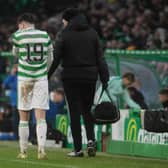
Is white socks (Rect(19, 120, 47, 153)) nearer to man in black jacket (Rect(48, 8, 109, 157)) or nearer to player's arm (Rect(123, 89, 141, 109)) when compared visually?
man in black jacket (Rect(48, 8, 109, 157))

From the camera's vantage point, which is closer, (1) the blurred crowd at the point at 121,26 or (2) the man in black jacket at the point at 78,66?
(2) the man in black jacket at the point at 78,66

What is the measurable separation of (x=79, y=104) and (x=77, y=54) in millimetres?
783

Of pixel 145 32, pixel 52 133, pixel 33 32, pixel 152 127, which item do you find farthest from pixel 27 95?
pixel 145 32

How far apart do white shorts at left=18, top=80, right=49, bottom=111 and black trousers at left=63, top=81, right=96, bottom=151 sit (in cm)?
67

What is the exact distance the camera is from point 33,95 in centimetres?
1230

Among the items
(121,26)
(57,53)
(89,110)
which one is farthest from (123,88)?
(121,26)

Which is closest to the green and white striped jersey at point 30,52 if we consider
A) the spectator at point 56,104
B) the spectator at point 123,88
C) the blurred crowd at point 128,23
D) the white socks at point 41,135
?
the white socks at point 41,135

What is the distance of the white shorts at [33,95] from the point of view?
12.2 m

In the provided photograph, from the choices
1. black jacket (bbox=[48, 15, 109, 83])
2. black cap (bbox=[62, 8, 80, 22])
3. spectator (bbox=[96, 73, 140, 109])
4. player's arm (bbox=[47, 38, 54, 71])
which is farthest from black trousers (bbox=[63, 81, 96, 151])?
spectator (bbox=[96, 73, 140, 109])

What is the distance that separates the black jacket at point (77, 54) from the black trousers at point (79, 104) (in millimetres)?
146

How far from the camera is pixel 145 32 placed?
74.0 ft

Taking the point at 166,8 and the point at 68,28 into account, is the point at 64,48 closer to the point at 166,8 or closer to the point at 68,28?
the point at 68,28

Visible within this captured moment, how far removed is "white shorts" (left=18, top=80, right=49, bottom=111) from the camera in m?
12.2

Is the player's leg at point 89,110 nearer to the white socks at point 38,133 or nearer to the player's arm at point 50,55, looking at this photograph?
the player's arm at point 50,55
